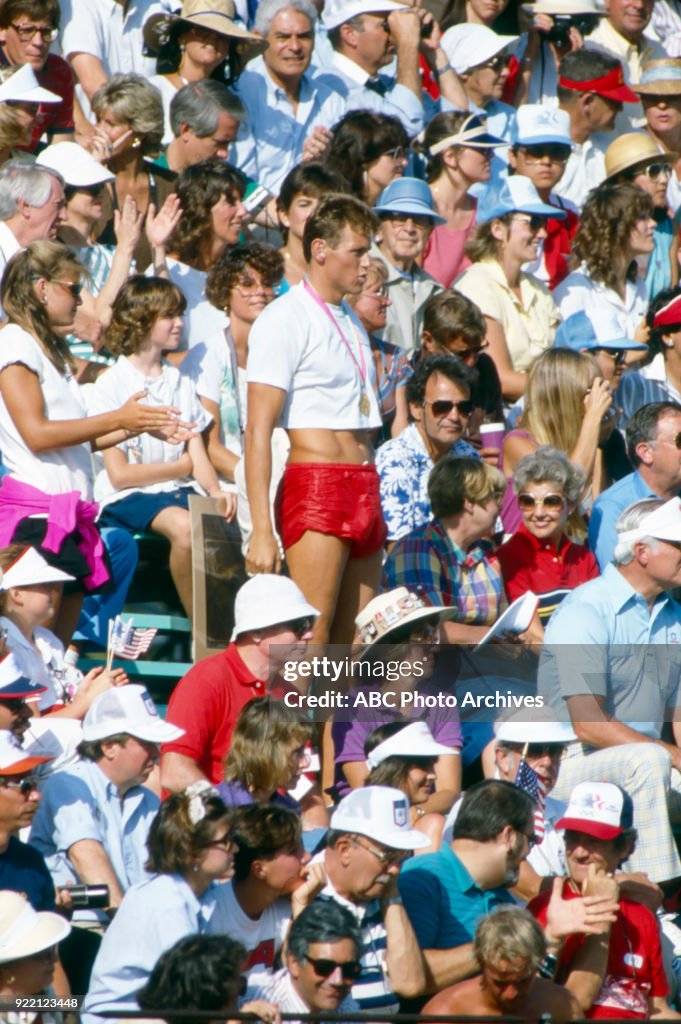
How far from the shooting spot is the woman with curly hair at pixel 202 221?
809cm

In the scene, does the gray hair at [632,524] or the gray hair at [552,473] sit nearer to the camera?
the gray hair at [632,524]

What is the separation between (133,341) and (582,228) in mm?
2963

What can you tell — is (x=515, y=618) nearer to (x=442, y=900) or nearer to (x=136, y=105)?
(x=442, y=900)

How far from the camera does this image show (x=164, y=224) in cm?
804

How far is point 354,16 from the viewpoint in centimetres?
1001

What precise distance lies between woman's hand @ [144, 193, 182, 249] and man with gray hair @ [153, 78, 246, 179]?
1.96ft

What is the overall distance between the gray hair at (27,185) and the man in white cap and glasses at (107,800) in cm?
245

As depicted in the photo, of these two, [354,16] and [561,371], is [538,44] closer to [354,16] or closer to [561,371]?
[354,16]

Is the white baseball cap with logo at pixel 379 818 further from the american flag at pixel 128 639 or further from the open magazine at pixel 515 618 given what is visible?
the american flag at pixel 128 639

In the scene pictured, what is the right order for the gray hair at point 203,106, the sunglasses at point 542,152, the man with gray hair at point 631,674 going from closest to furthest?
the man with gray hair at point 631,674 → the gray hair at point 203,106 → the sunglasses at point 542,152

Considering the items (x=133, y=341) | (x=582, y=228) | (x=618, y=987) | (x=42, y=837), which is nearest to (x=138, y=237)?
(x=133, y=341)

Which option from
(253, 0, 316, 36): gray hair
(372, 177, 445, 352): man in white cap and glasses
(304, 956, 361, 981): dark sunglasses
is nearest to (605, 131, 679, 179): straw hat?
(253, 0, 316, 36): gray hair

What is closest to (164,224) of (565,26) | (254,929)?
(254,929)

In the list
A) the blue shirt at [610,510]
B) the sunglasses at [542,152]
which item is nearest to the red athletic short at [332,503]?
the blue shirt at [610,510]
